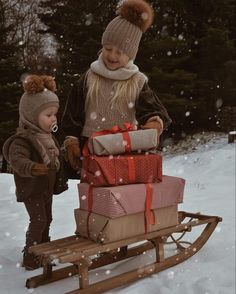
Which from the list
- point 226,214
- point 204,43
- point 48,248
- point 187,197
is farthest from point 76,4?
point 48,248

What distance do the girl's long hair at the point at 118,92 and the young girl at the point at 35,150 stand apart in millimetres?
319

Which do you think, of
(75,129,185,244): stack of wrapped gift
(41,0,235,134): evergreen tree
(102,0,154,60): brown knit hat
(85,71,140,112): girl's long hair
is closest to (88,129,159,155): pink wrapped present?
(75,129,185,244): stack of wrapped gift

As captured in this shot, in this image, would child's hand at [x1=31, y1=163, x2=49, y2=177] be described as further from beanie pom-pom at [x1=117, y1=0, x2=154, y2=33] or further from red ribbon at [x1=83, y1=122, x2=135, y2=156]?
beanie pom-pom at [x1=117, y1=0, x2=154, y2=33]

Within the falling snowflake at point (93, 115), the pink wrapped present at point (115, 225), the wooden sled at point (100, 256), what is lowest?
the wooden sled at point (100, 256)

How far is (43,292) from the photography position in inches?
136

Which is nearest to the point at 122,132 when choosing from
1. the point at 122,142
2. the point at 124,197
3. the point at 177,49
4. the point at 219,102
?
the point at 122,142

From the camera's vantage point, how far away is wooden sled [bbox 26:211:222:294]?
3.25 metres

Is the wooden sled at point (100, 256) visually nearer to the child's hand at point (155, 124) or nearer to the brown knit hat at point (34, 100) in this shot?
the child's hand at point (155, 124)

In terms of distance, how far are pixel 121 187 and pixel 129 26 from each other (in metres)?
1.35

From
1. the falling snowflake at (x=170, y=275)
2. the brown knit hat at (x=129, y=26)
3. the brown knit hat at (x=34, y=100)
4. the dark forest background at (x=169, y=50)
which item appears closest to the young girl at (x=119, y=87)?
the brown knit hat at (x=129, y=26)

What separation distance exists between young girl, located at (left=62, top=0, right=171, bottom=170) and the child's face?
19cm

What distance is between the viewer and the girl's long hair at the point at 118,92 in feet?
12.5

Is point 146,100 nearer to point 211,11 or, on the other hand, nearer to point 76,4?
point 76,4

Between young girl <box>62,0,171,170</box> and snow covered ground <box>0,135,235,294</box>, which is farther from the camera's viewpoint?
young girl <box>62,0,171,170</box>
